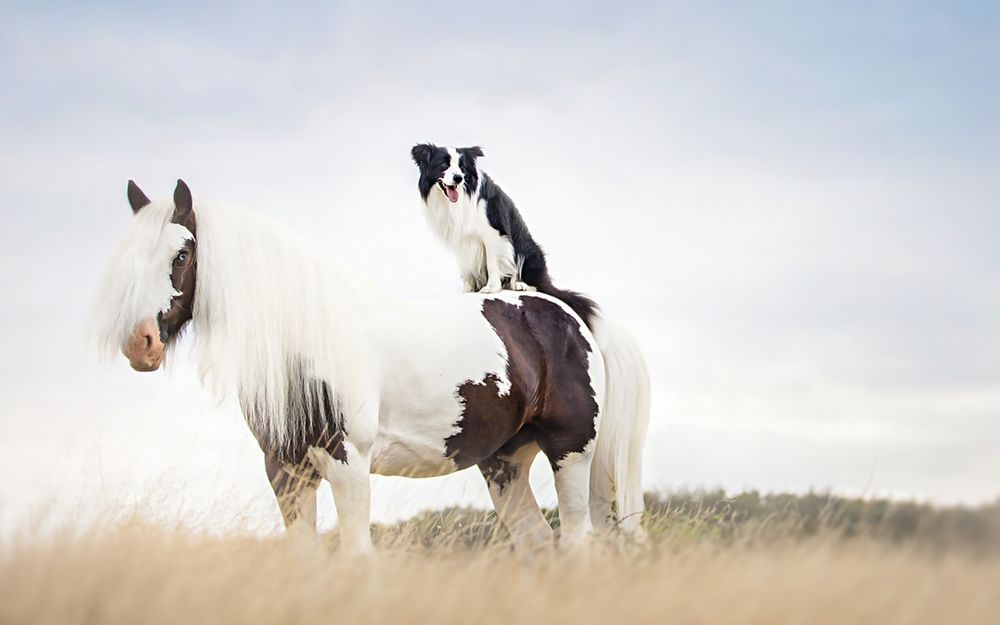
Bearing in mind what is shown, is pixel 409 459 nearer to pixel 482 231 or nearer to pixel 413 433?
pixel 413 433

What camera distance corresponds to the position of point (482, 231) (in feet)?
24.6

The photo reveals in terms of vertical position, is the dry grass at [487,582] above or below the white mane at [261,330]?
below

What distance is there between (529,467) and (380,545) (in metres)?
1.68

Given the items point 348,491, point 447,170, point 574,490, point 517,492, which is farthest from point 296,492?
point 447,170

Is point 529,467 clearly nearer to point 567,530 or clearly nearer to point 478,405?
point 567,530

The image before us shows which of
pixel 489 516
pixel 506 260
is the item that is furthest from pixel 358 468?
pixel 489 516

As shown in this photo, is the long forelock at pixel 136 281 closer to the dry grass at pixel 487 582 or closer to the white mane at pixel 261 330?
the white mane at pixel 261 330

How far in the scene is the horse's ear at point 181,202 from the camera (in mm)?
5484

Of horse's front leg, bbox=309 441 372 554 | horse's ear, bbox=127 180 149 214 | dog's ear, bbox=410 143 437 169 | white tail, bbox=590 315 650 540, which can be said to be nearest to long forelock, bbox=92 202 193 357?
horse's ear, bbox=127 180 149 214

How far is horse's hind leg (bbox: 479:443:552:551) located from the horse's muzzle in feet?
8.37

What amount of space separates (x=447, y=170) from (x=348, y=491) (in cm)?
309

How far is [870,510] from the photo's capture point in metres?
5.77

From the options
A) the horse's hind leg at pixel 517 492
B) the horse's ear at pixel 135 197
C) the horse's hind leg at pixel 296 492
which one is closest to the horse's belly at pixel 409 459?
the horse's hind leg at pixel 296 492

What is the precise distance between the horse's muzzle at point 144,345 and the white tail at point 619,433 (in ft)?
10.6
